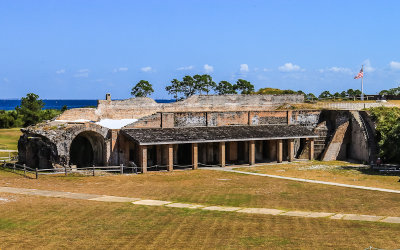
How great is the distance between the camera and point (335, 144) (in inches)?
1703

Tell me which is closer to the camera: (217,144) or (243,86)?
(217,144)

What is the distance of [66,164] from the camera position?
113 feet

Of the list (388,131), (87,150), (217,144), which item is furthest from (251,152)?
(87,150)

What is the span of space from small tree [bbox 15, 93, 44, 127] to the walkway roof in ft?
144

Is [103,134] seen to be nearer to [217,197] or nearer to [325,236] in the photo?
[217,197]

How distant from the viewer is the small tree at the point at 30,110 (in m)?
76.0

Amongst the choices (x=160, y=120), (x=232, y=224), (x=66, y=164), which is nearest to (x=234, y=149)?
(x=160, y=120)

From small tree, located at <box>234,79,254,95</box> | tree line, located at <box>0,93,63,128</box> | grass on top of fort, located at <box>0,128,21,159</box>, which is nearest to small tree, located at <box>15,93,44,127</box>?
tree line, located at <box>0,93,63,128</box>

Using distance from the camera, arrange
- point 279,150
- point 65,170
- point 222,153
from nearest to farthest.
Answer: point 65,170, point 222,153, point 279,150

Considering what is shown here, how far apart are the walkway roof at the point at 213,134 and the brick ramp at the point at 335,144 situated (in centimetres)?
186

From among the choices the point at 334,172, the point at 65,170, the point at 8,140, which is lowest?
the point at 334,172

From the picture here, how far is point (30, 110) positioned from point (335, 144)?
5219 cm

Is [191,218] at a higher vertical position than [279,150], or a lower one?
lower

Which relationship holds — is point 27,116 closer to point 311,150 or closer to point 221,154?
point 221,154
